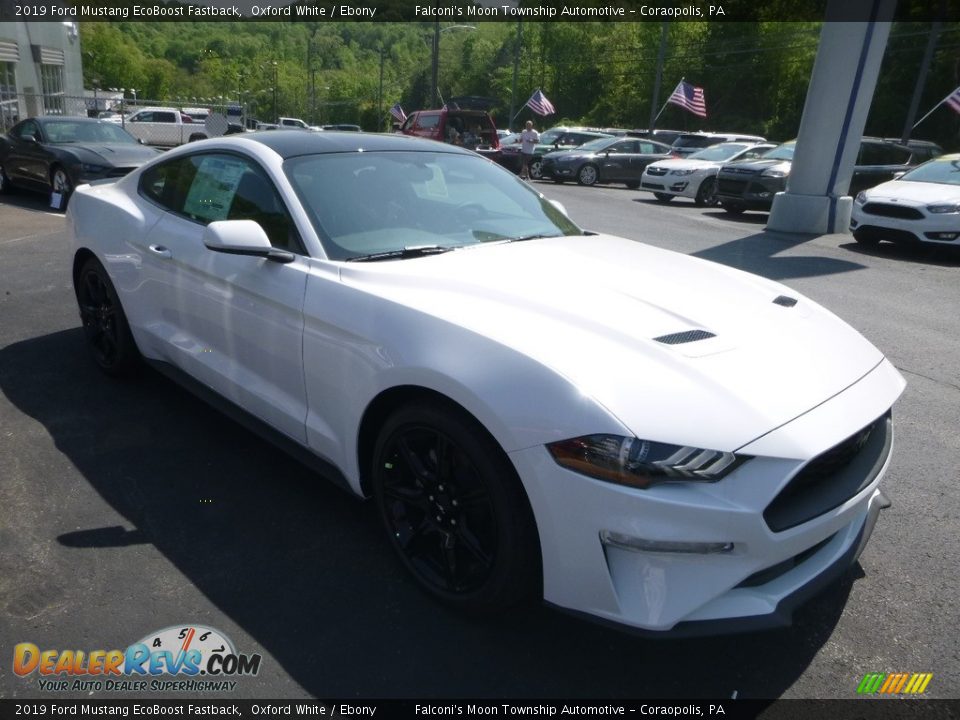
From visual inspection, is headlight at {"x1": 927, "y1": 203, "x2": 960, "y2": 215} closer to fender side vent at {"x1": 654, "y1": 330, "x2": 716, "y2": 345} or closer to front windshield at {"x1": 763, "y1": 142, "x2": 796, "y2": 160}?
front windshield at {"x1": 763, "y1": 142, "x2": 796, "y2": 160}

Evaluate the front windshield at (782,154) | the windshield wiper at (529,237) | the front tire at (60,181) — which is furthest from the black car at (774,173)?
the front tire at (60,181)

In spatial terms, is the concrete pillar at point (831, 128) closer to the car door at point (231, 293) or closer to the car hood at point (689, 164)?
the car hood at point (689, 164)

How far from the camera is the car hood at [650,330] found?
2.12 metres

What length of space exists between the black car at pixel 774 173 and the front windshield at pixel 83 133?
1101 centimetres

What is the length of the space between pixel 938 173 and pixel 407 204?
10.2m

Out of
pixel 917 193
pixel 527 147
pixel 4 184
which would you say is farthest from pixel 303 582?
pixel 527 147

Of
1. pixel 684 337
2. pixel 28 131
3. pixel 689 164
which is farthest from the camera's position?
pixel 689 164

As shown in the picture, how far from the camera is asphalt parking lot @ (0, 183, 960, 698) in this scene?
235 centimetres

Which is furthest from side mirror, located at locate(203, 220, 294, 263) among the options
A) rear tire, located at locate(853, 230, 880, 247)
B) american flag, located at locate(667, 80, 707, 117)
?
american flag, located at locate(667, 80, 707, 117)

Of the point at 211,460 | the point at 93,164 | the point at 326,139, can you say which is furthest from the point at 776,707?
the point at 93,164

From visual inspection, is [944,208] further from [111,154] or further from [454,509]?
[111,154]

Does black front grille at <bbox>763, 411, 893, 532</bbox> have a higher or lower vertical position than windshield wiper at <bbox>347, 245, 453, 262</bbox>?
lower

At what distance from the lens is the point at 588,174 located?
20531 millimetres

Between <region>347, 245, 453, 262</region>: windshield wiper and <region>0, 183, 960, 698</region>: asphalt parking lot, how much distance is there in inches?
44.3
